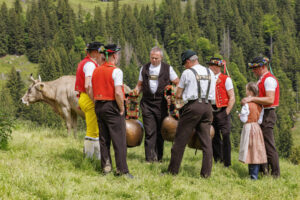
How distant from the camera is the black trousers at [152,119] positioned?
22.9 ft

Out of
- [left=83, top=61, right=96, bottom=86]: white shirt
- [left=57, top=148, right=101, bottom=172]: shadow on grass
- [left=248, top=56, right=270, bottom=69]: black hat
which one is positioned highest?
[left=248, top=56, right=270, bottom=69]: black hat

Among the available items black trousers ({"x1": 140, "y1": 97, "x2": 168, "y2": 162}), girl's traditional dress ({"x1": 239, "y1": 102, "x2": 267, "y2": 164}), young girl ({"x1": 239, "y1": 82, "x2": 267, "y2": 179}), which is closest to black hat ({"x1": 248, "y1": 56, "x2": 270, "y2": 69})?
young girl ({"x1": 239, "y1": 82, "x2": 267, "y2": 179})

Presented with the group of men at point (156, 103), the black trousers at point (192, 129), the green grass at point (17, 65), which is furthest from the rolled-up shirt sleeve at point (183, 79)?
the green grass at point (17, 65)

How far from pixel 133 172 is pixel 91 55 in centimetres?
233

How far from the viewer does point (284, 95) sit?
363 ft

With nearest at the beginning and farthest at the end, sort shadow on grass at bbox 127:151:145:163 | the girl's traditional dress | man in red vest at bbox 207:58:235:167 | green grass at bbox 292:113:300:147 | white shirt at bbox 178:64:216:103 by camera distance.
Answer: white shirt at bbox 178:64:216:103 < the girl's traditional dress < man in red vest at bbox 207:58:235:167 < shadow on grass at bbox 127:151:145:163 < green grass at bbox 292:113:300:147

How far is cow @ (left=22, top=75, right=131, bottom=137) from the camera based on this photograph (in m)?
10.4

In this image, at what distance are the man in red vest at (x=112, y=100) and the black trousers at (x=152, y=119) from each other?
1559mm

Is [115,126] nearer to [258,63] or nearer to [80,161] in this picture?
[80,161]

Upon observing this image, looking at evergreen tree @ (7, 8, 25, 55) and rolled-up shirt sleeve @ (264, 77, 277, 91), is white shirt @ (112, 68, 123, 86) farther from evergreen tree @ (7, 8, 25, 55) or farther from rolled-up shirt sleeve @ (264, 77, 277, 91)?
evergreen tree @ (7, 8, 25, 55)

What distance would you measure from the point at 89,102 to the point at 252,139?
121 inches

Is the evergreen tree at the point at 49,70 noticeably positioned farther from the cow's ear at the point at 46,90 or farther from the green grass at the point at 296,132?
the cow's ear at the point at 46,90

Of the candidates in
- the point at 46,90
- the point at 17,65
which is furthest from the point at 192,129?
the point at 17,65

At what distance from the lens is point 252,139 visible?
600cm
